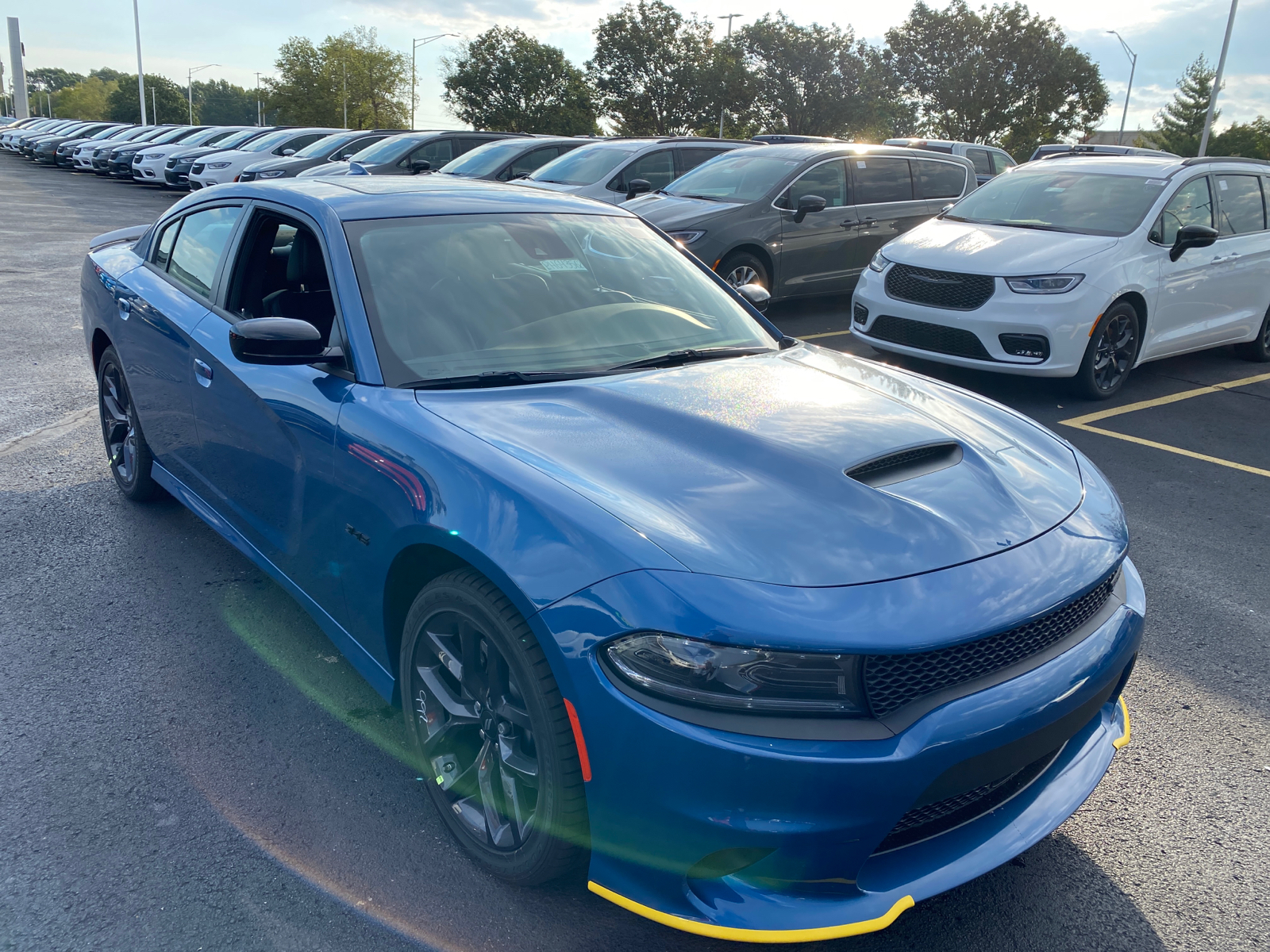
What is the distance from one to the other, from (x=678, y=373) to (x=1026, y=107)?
57.1 m

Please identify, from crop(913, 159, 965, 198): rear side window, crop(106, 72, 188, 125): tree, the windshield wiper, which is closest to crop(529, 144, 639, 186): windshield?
crop(913, 159, 965, 198): rear side window

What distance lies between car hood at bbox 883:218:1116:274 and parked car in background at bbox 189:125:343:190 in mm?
17009

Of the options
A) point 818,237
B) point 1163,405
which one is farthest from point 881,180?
point 1163,405

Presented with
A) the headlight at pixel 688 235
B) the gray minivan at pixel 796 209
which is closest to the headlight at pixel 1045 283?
the gray minivan at pixel 796 209

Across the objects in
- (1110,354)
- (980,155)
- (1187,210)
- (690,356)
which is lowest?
(1110,354)

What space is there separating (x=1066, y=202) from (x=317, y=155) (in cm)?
1564

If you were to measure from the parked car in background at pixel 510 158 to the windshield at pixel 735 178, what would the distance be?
3.75 m

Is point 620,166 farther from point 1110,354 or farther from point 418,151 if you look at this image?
point 418,151

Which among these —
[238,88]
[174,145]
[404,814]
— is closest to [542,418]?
[404,814]

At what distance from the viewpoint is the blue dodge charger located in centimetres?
188

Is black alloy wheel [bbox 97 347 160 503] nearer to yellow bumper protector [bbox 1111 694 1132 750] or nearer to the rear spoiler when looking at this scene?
the rear spoiler

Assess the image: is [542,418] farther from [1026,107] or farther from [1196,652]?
[1026,107]

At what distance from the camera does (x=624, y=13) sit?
56625 mm

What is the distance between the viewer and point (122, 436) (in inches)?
186
